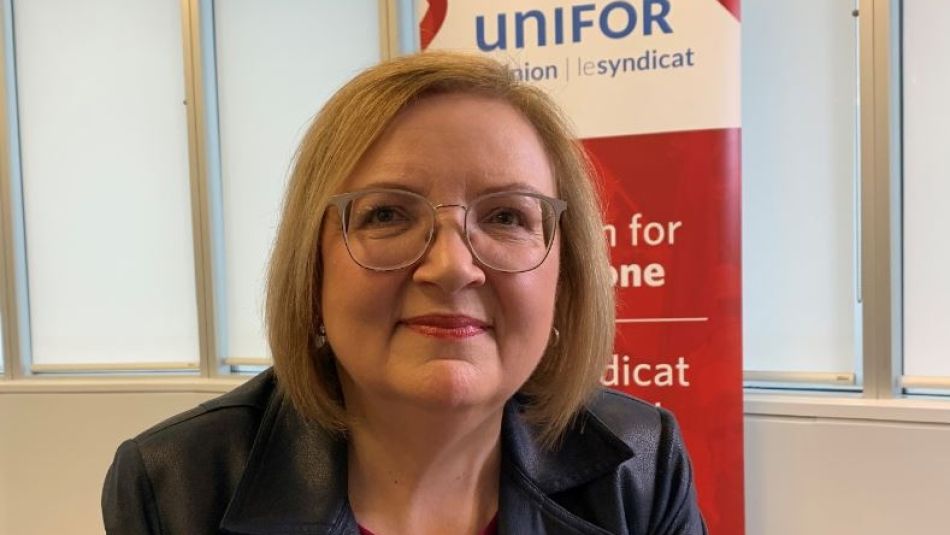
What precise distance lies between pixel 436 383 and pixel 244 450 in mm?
357

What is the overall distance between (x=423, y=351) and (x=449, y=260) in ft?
0.42

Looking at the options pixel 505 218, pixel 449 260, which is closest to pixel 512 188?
pixel 505 218

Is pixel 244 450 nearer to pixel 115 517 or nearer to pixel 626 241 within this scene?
pixel 115 517

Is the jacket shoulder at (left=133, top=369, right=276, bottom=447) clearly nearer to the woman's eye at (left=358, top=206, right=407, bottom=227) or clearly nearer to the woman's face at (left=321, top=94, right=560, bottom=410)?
the woman's face at (left=321, top=94, right=560, bottom=410)

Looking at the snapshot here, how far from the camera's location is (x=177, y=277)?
351 centimetres

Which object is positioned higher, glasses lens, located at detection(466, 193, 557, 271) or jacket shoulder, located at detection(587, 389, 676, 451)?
glasses lens, located at detection(466, 193, 557, 271)

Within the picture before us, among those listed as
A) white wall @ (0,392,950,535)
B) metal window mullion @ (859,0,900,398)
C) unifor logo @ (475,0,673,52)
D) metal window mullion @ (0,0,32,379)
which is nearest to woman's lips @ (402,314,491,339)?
unifor logo @ (475,0,673,52)

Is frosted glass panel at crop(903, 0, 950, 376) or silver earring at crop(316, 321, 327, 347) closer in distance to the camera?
silver earring at crop(316, 321, 327, 347)

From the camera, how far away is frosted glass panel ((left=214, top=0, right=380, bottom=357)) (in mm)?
3352

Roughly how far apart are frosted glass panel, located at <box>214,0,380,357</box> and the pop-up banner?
137 cm

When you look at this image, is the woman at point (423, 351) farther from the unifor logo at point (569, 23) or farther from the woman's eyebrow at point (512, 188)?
the unifor logo at point (569, 23)

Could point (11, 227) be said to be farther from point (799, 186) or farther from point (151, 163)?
point (799, 186)

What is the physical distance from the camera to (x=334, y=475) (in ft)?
3.51

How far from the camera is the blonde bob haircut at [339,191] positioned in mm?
996
